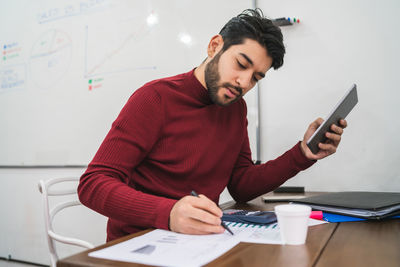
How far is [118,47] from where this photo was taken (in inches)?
69.8

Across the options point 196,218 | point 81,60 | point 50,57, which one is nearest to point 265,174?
point 196,218

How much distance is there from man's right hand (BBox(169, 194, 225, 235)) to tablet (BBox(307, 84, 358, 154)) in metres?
0.47

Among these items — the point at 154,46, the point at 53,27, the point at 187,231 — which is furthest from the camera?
the point at 53,27

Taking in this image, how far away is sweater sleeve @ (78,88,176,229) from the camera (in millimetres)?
646

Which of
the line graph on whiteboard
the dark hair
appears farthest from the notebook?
the line graph on whiteboard

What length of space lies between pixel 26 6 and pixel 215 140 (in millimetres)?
1760

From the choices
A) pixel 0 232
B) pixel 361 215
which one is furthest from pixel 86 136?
pixel 361 215

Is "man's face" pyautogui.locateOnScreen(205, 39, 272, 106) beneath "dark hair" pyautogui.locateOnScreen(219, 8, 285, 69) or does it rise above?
beneath

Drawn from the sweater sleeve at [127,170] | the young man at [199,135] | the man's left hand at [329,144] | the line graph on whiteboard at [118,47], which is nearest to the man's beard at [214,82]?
the young man at [199,135]

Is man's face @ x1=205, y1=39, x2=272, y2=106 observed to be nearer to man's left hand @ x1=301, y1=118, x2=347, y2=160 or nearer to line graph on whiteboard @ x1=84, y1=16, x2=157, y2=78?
man's left hand @ x1=301, y1=118, x2=347, y2=160

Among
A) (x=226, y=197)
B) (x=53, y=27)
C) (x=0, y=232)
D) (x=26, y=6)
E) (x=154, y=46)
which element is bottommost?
(x=0, y=232)

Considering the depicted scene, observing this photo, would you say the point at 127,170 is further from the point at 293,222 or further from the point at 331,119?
the point at 331,119

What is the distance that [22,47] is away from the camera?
6.81 feet

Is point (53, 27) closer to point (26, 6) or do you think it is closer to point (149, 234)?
point (26, 6)
